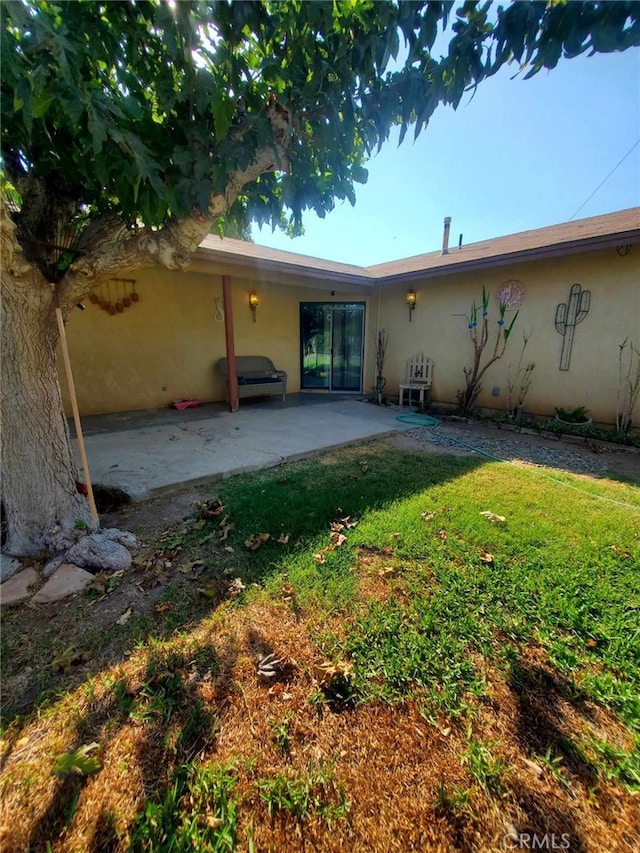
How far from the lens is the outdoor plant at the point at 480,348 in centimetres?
622

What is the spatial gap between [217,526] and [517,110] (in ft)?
21.3

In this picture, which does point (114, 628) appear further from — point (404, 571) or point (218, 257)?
point (218, 257)

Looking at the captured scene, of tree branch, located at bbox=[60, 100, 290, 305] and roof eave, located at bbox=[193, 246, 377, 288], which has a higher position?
roof eave, located at bbox=[193, 246, 377, 288]

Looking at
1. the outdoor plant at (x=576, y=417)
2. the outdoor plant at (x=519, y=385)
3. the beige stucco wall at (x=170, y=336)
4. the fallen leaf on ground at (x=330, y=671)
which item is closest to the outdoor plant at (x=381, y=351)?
the beige stucco wall at (x=170, y=336)

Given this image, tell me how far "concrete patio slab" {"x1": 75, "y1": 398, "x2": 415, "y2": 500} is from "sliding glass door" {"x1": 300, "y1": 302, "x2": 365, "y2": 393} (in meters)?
2.16

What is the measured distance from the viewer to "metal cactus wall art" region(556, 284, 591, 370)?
5348 mm

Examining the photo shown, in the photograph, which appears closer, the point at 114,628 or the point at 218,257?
the point at 114,628

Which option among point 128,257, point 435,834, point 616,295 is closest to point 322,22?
point 128,257

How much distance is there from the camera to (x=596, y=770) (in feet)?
3.93

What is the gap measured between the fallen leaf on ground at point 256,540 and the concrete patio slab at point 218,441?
1275 mm

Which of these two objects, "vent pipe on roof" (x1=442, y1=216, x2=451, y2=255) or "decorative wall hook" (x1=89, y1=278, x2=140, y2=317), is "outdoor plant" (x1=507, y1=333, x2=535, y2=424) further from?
"decorative wall hook" (x1=89, y1=278, x2=140, y2=317)

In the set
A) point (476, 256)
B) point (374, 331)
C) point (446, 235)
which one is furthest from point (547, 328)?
point (446, 235)

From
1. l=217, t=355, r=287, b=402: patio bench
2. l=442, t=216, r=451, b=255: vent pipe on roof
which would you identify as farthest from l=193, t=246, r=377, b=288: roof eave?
l=442, t=216, r=451, b=255: vent pipe on roof

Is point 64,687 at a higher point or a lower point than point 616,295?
lower
